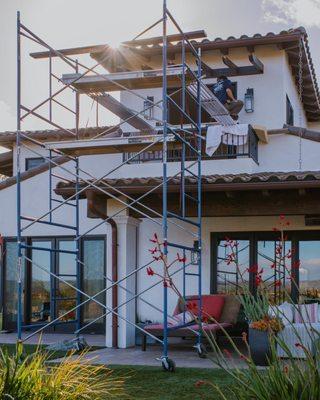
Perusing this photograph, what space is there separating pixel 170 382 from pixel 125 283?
395cm

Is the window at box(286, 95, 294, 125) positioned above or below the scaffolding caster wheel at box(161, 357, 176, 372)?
above

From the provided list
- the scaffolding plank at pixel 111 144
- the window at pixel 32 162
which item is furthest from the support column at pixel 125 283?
the window at pixel 32 162

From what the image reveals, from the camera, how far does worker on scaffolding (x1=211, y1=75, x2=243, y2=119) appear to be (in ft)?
45.5

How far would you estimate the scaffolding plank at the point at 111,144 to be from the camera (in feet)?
34.6

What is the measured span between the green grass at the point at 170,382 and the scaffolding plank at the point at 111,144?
11.1 feet

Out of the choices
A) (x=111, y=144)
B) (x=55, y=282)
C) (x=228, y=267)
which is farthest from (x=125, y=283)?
(x=55, y=282)

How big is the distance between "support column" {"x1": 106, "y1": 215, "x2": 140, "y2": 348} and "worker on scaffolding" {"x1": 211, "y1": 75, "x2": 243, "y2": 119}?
3.20 m

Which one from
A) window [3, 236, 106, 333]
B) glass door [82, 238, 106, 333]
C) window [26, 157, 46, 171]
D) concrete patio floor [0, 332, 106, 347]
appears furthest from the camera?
window [26, 157, 46, 171]

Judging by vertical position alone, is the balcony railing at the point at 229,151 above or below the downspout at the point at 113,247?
above

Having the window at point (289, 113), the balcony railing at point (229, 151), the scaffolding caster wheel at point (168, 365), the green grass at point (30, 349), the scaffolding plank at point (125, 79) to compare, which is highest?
the window at point (289, 113)

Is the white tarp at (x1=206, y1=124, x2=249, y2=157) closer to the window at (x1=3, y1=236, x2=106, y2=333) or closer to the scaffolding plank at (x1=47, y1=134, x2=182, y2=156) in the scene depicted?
the scaffolding plank at (x1=47, y1=134, x2=182, y2=156)

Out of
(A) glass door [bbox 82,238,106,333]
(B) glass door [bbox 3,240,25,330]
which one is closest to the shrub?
(A) glass door [bbox 82,238,106,333]

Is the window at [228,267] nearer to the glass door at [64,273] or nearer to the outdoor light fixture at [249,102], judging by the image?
the outdoor light fixture at [249,102]

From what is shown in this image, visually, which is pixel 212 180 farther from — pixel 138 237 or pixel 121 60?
pixel 121 60
